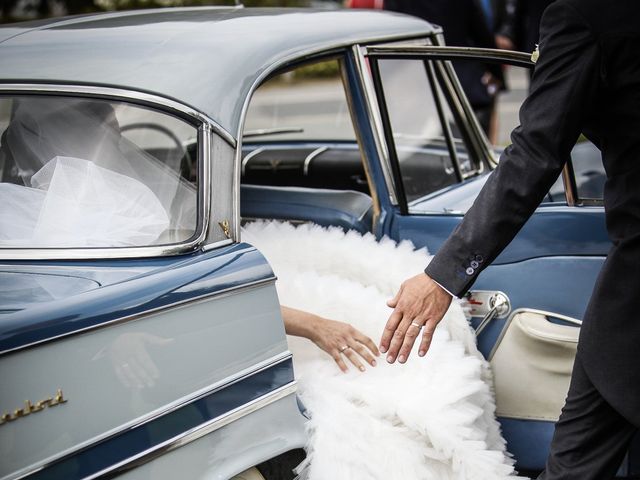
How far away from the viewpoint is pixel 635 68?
1.88 m

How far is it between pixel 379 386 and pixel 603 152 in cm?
89

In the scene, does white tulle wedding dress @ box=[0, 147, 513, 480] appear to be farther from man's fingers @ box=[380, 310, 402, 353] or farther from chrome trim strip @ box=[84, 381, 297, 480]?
man's fingers @ box=[380, 310, 402, 353]

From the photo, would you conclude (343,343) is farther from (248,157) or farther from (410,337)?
(248,157)

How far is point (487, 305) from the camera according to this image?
2873 millimetres

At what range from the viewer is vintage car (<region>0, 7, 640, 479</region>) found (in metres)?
1.85

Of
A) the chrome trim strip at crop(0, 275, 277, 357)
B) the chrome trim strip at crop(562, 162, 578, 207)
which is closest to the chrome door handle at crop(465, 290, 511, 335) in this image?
the chrome trim strip at crop(562, 162, 578, 207)

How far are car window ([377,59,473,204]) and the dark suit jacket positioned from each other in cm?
145

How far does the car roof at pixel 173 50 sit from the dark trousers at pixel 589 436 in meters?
1.13

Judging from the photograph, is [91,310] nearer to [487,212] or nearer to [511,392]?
[487,212]

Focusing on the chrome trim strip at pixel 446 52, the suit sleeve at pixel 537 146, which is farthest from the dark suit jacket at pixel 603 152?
the chrome trim strip at pixel 446 52

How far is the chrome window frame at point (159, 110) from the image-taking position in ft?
7.12

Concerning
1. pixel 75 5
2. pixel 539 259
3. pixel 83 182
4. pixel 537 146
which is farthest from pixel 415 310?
pixel 75 5

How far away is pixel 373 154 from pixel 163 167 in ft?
2.83

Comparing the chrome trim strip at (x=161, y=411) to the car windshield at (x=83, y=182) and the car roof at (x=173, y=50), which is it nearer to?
the car windshield at (x=83, y=182)
